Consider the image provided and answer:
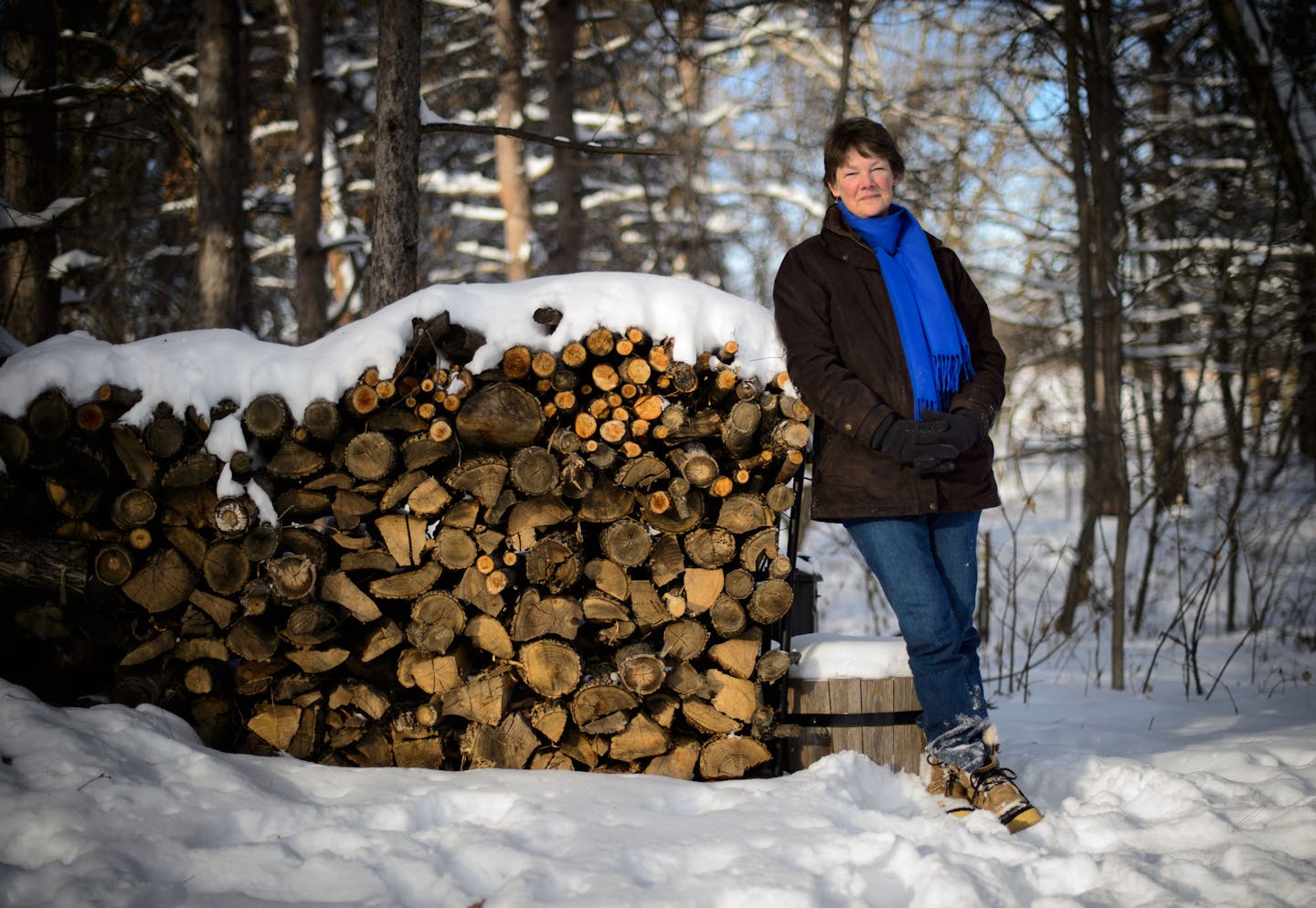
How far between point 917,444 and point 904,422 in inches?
3.2

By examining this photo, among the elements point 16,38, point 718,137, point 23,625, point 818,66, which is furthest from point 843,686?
point 718,137

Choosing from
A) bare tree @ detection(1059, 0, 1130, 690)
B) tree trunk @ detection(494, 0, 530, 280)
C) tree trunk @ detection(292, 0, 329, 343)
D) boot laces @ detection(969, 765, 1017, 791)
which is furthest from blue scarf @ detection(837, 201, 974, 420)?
tree trunk @ detection(494, 0, 530, 280)

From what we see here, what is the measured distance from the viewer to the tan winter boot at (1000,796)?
2809mm

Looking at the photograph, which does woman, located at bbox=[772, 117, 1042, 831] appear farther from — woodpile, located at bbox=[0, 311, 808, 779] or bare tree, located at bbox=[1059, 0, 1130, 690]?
bare tree, located at bbox=[1059, 0, 1130, 690]

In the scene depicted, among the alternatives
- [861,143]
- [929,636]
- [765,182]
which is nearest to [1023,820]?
[929,636]

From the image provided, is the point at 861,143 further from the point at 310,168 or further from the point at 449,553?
the point at 310,168

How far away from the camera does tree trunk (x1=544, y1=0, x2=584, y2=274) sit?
34.0 ft

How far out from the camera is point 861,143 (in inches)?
125

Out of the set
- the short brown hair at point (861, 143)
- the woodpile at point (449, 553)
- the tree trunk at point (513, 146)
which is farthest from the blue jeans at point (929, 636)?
the tree trunk at point (513, 146)

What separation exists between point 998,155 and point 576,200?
627 cm

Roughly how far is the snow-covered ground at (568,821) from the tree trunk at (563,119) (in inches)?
291

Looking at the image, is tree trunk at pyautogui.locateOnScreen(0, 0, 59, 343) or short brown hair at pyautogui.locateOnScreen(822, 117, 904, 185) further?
tree trunk at pyautogui.locateOnScreen(0, 0, 59, 343)

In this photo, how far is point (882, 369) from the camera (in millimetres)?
3064

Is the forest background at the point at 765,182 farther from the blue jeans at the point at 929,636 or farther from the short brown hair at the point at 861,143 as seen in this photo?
the blue jeans at the point at 929,636
